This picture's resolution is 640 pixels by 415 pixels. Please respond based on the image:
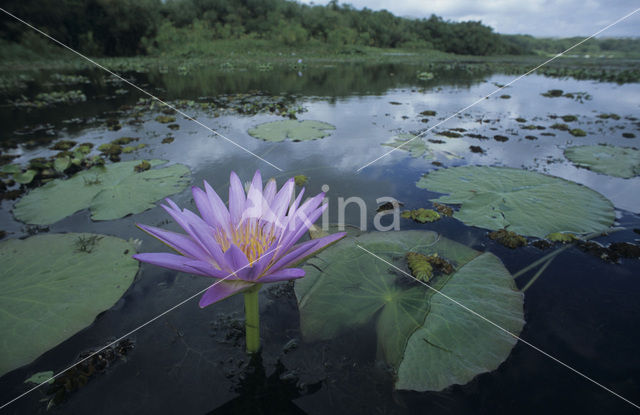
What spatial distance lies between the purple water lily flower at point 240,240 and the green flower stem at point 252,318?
0.12 metres

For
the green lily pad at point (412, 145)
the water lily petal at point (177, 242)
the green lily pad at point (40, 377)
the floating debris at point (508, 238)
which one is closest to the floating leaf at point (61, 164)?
the green lily pad at point (40, 377)

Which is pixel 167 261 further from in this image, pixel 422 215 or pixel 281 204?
pixel 422 215

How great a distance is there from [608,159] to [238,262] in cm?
487

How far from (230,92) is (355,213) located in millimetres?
7873

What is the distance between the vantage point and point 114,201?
268 cm

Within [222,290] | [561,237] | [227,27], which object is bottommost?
[561,237]

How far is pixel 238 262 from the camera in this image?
969mm

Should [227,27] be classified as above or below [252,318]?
above

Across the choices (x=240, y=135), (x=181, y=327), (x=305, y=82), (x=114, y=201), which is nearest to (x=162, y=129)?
(x=240, y=135)

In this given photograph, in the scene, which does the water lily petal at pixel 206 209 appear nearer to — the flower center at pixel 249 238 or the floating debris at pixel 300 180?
the flower center at pixel 249 238

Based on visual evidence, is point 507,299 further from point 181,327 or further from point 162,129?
point 162,129

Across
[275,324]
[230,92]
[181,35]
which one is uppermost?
[181,35]

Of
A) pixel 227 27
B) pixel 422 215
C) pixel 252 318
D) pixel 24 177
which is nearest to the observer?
pixel 252 318

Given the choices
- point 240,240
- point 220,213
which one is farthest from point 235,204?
point 240,240
